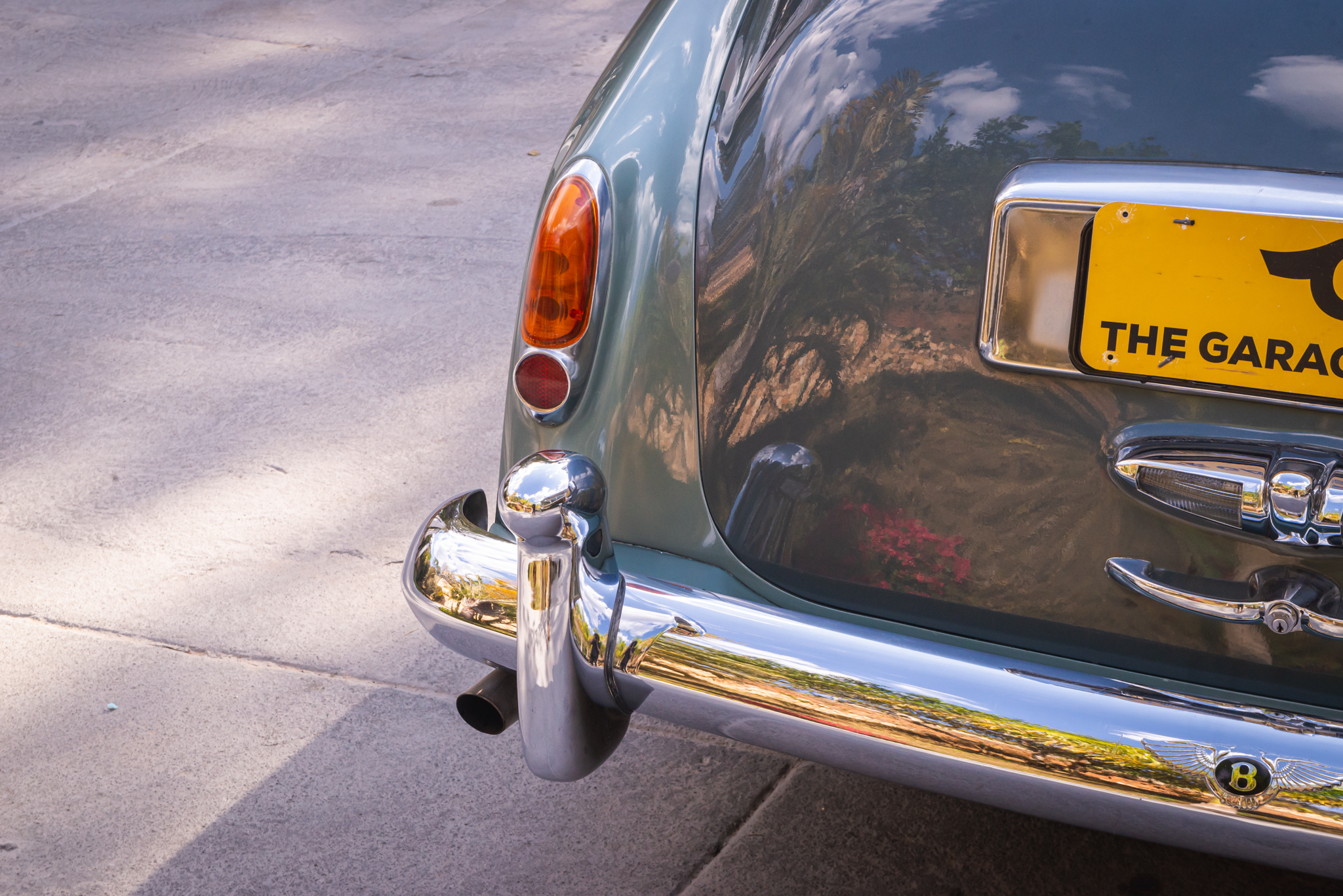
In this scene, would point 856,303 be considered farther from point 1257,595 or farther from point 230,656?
point 230,656

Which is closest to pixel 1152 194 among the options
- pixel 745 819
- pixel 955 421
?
pixel 955 421

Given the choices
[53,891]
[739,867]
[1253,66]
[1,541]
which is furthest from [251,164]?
[1253,66]

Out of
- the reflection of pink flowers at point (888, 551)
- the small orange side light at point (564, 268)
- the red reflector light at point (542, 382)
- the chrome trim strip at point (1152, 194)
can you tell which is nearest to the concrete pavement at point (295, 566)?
the reflection of pink flowers at point (888, 551)

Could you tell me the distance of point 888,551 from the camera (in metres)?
1.61

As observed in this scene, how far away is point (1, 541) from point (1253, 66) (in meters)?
3.01

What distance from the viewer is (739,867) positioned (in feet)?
7.01

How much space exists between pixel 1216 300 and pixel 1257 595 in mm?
356

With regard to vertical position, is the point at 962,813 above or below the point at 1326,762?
below

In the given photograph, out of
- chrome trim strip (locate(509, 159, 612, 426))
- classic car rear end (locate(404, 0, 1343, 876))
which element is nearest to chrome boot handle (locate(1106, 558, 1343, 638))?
classic car rear end (locate(404, 0, 1343, 876))

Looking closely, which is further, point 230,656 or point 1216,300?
point 230,656

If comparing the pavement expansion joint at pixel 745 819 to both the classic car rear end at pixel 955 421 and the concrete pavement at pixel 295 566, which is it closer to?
the concrete pavement at pixel 295 566

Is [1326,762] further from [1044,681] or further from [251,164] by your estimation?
[251,164]

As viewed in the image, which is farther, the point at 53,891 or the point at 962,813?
the point at 962,813

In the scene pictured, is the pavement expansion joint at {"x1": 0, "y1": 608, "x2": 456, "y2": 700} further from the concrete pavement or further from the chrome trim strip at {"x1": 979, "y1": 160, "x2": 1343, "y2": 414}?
the chrome trim strip at {"x1": 979, "y1": 160, "x2": 1343, "y2": 414}
